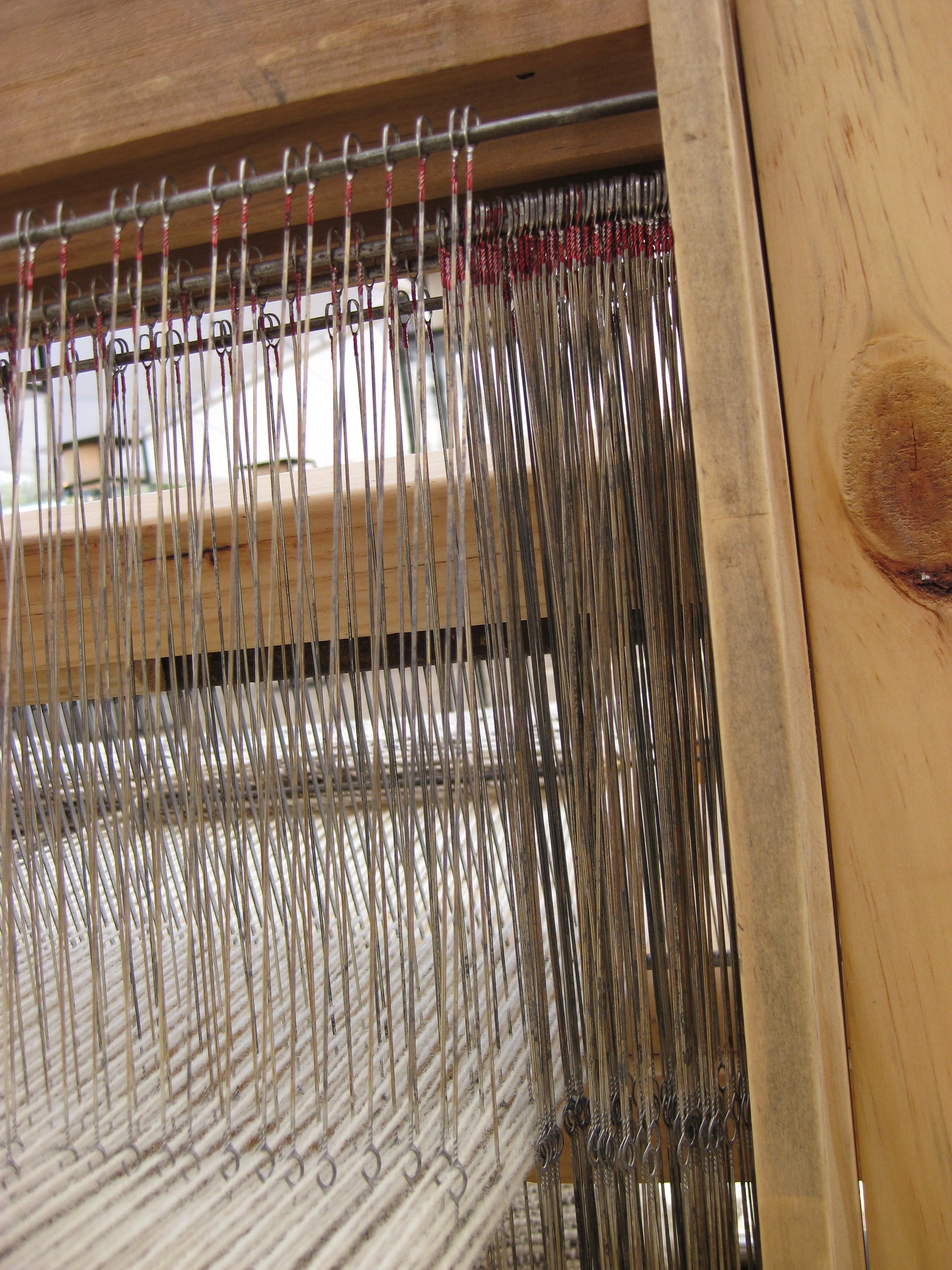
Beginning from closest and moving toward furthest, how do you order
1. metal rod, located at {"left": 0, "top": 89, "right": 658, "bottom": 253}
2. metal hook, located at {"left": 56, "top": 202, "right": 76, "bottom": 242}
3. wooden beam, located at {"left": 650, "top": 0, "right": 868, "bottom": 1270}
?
wooden beam, located at {"left": 650, "top": 0, "right": 868, "bottom": 1270} → metal rod, located at {"left": 0, "top": 89, "right": 658, "bottom": 253} → metal hook, located at {"left": 56, "top": 202, "right": 76, "bottom": 242}

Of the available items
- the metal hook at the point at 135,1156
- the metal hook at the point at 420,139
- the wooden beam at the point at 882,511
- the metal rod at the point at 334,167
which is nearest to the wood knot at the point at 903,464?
the wooden beam at the point at 882,511

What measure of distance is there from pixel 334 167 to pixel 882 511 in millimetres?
533

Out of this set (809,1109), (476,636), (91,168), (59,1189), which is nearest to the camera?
(809,1109)

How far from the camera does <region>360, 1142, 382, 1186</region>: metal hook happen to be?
0.70m

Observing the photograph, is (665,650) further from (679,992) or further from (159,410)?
(159,410)

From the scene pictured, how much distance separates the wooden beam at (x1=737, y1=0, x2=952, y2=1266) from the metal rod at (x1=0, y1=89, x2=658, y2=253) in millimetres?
136

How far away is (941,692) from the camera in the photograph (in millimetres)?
628

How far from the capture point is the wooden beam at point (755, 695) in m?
0.51

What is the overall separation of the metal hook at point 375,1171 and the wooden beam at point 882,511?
364 mm

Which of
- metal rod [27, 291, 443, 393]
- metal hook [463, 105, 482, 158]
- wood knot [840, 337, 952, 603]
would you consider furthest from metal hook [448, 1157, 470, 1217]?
metal hook [463, 105, 482, 158]

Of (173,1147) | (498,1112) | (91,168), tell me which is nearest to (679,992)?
(498,1112)

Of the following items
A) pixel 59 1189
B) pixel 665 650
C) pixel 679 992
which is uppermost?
pixel 665 650

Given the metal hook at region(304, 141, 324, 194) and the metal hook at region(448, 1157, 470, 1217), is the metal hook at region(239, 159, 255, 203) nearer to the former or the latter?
the metal hook at region(304, 141, 324, 194)

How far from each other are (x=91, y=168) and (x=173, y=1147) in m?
0.90
